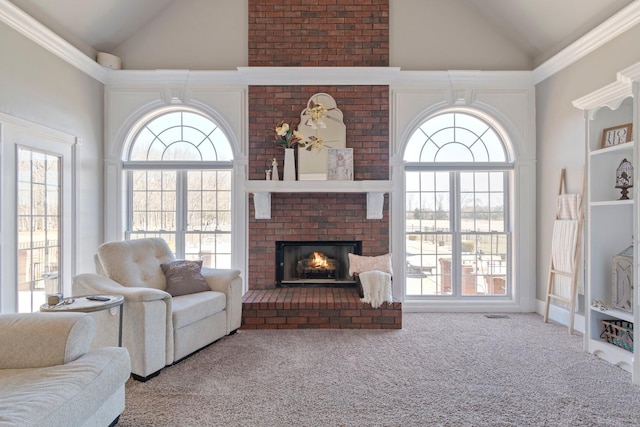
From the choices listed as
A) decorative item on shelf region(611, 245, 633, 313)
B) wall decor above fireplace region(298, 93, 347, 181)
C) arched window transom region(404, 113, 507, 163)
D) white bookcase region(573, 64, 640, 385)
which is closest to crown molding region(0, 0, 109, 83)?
wall decor above fireplace region(298, 93, 347, 181)

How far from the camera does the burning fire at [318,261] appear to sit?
4.90 meters

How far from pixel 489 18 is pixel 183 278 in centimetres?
461

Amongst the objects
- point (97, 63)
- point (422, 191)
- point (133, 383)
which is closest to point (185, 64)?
point (97, 63)

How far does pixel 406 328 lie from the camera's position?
4.09 meters

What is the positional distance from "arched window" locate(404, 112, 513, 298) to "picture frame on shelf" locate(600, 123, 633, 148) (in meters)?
1.60

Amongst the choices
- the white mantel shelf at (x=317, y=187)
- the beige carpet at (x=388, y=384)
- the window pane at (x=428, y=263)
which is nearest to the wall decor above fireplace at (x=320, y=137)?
the white mantel shelf at (x=317, y=187)

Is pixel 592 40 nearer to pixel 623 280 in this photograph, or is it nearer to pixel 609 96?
pixel 609 96

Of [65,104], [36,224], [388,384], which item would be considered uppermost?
[65,104]

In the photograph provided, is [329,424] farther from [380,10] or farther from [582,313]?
[380,10]

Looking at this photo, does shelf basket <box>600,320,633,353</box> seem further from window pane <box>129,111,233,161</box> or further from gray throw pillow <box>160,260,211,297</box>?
window pane <box>129,111,233,161</box>

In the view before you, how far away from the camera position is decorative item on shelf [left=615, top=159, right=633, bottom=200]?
3.21 metres

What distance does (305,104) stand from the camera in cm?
478

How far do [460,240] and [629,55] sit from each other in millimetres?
2495

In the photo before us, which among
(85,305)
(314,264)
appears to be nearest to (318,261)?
(314,264)
